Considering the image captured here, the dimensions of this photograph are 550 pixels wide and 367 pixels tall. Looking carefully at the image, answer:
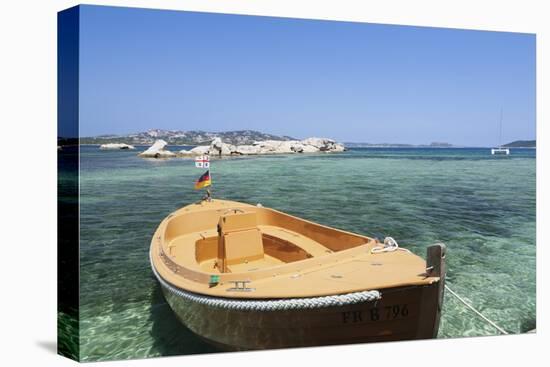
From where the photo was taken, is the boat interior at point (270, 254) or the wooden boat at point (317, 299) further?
the boat interior at point (270, 254)

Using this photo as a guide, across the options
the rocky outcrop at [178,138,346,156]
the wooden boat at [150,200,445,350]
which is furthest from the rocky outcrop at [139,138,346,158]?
the wooden boat at [150,200,445,350]

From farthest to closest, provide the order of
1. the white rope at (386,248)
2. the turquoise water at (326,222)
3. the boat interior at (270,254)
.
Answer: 1. the turquoise water at (326,222)
2. the white rope at (386,248)
3. the boat interior at (270,254)

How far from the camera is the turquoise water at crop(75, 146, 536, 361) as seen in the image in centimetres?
593

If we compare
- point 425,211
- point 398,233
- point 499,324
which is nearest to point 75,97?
point 499,324

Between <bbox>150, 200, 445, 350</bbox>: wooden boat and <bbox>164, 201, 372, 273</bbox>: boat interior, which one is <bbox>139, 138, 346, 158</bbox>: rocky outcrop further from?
<bbox>150, 200, 445, 350</bbox>: wooden boat

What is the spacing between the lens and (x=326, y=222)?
42.0 ft

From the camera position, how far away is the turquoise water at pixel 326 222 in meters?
5.93

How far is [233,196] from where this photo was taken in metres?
16.5

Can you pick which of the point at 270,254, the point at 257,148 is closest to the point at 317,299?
the point at 270,254

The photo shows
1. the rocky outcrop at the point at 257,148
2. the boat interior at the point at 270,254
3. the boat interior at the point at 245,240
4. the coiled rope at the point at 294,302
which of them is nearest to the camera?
the coiled rope at the point at 294,302

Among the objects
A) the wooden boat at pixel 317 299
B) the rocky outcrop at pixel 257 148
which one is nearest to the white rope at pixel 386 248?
the wooden boat at pixel 317 299

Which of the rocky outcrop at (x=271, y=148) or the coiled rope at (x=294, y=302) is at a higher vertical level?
the rocky outcrop at (x=271, y=148)

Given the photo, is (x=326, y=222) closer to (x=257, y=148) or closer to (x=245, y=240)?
(x=245, y=240)

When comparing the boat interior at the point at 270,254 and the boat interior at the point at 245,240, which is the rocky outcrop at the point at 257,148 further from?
the boat interior at the point at 270,254
